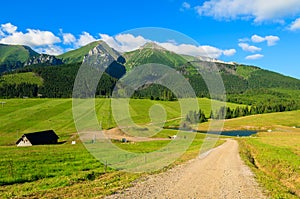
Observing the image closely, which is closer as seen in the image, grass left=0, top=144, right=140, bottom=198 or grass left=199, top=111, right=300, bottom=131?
grass left=0, top=144, right=140, bottom=198

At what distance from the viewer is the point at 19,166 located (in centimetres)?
2986

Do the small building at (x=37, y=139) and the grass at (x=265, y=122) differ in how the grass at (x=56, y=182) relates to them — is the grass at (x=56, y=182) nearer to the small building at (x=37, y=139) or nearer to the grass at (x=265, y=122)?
the small building at (x=37, y=139)

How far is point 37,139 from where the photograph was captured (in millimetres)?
79250

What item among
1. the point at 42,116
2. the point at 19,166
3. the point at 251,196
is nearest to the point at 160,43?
the point at 251,196

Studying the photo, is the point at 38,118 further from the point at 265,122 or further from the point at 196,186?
the point at 196,186

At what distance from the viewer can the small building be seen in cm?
7514

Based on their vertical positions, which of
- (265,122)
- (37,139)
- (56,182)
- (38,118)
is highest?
(38,118)

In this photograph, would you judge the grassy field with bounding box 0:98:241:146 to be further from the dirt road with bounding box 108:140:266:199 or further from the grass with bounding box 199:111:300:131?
the dirt road with bounding box 108:140:266:199

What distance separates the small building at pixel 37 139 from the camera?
7514cm

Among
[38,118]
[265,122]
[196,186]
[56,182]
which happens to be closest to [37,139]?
[38,118]

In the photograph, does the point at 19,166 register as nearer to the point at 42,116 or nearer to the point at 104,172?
the point at 104,172

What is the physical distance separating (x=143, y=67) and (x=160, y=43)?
194 centimetres

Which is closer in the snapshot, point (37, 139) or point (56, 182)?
point (56, 182)

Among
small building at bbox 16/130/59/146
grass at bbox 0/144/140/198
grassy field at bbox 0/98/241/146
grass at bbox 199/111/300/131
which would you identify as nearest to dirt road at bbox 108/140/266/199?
grass at bbox 0/144/140/198
